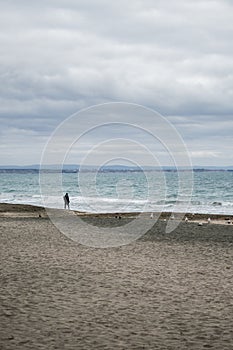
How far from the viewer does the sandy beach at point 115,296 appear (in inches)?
407

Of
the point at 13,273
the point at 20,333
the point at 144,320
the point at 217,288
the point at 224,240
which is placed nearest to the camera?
the point at 20,333

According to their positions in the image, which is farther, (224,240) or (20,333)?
(224,240)

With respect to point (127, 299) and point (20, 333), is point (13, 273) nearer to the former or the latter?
point (127, 299)

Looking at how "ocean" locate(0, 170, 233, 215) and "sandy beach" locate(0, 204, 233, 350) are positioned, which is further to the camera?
"ocean" locate(0, 170, 233, 215)

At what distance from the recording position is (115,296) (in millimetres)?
14188

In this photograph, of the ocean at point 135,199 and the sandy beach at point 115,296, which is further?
the ocean at point 135,199

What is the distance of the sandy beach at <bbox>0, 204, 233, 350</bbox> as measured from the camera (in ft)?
33.9

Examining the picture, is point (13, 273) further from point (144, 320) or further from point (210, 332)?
point (210, 332)

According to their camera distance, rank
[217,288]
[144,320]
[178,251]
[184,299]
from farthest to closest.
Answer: [178,251], [217,288], [184,299], [144,320]

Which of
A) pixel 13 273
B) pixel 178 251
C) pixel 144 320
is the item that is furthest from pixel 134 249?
pixel 144 320

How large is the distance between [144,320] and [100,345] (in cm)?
213

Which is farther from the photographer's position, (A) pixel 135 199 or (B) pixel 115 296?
(A) pixel 135 199

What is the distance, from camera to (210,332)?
1087 centimetres

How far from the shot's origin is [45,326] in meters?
11.0
